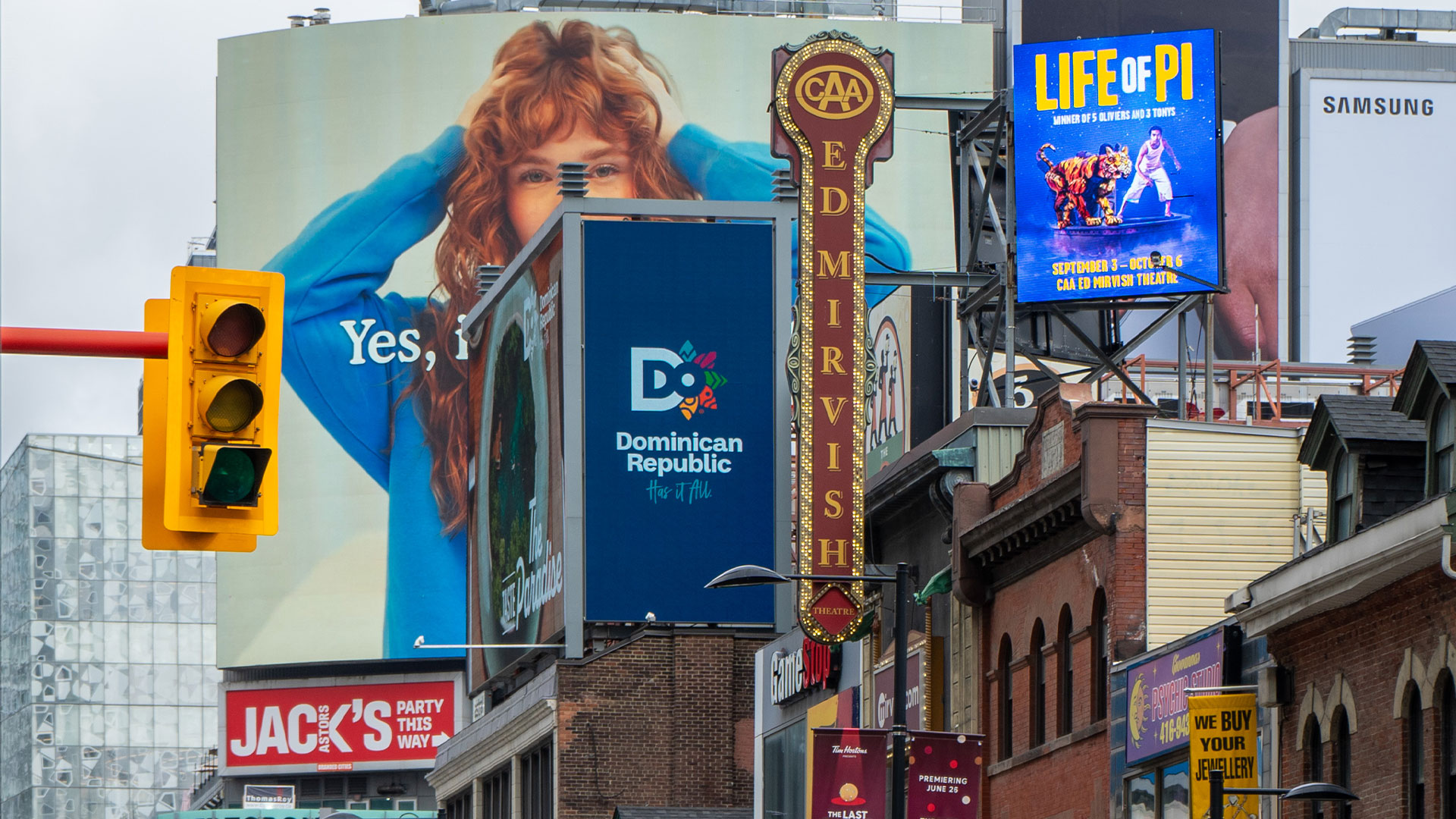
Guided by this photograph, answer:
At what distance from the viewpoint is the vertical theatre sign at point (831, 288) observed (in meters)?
44.8

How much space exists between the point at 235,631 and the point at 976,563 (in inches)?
2482

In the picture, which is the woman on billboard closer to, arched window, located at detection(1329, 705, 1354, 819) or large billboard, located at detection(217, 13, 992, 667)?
large billboard, located at detection(217, 13, 992, 667)

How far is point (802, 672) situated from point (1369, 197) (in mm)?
49194

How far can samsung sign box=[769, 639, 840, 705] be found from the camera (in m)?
46.8

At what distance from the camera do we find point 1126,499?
111 feet

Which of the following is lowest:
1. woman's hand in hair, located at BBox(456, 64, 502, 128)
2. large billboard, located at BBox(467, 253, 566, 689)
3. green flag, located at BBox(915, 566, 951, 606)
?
green flag, located at BBox(915, 566, 951, 606)

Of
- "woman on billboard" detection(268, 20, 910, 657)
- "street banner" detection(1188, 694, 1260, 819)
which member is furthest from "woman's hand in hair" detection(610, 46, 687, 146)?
"street banner" detection(1188, 694, 1260, 819)

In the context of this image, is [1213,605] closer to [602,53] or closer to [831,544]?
[831,544]

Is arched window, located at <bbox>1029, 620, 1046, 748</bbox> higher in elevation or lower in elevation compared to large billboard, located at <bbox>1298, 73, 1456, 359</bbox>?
lower

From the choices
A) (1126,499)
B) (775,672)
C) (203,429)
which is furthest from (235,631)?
(203,429)

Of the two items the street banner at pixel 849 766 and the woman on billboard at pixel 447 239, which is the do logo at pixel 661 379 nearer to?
the street banner at pixel 849 766

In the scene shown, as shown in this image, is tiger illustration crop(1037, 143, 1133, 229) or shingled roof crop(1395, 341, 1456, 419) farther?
→ tiger illustration crop(1037, 143, 1133, 229)

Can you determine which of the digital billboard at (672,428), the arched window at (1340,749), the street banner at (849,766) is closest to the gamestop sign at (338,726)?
the digital billboard at (672,428)

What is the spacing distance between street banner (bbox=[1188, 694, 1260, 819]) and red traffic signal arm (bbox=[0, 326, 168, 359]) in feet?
61.4
